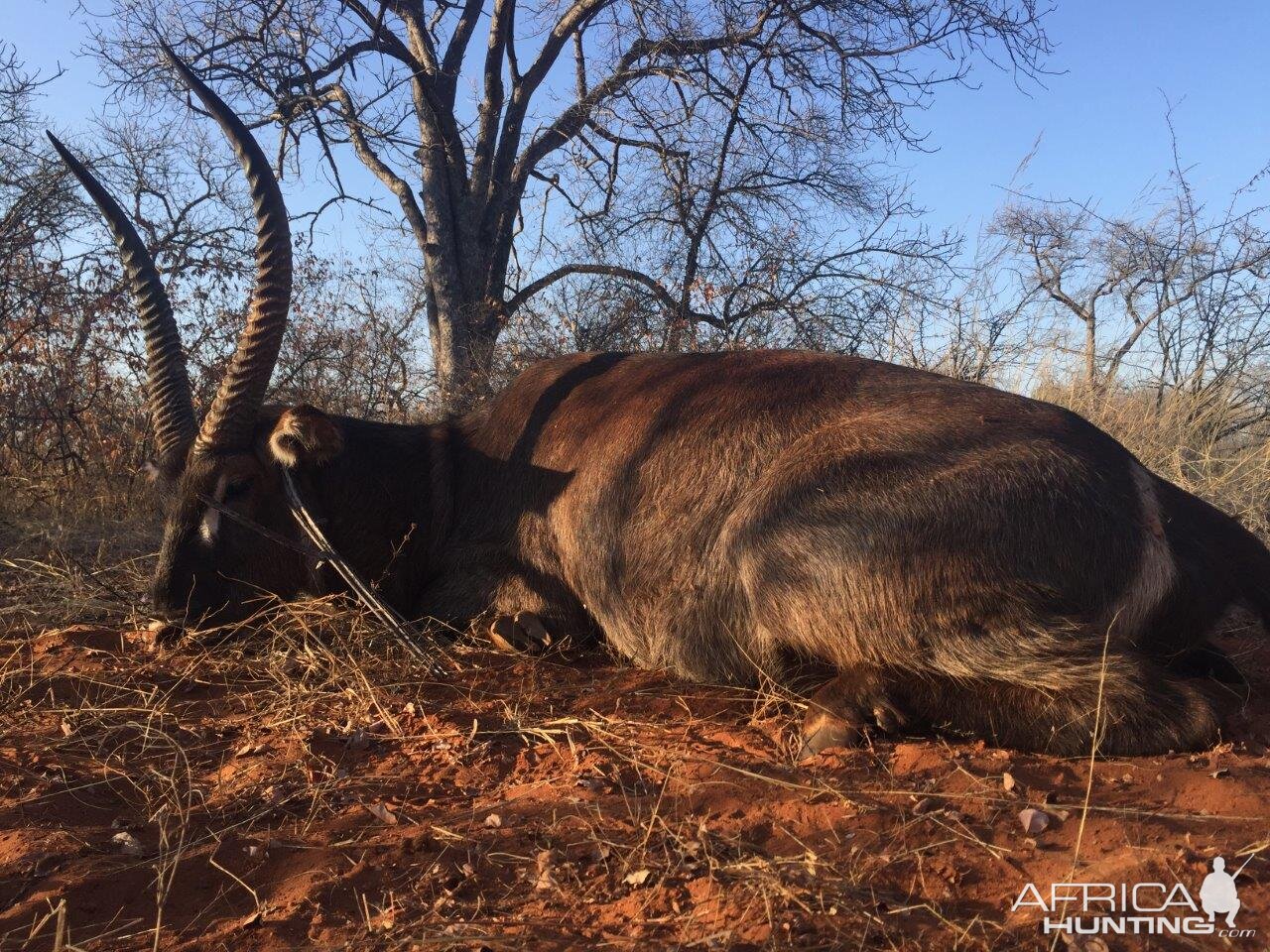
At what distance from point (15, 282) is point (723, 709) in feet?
26.8

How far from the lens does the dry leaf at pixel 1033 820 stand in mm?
2176

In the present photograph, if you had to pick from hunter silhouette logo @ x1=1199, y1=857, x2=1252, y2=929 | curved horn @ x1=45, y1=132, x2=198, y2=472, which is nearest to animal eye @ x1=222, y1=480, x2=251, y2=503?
curved horn @ x1=45, y1=132, x2=198, y2=472

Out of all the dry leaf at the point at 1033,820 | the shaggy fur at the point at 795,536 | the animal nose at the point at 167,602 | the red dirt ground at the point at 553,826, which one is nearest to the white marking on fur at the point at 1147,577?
the shaggy fur at the point at 795,536

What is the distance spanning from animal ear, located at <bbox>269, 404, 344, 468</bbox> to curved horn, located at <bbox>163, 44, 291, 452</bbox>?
184 mm

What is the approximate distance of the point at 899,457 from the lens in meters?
3.12

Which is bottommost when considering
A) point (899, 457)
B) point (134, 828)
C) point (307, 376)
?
point (134, 828)

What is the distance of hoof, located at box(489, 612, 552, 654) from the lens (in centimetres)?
393

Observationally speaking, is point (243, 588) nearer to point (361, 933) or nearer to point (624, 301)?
point (361, 933)

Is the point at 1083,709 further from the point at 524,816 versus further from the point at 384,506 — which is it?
the point at 384,506

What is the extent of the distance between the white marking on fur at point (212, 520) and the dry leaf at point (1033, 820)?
3.53 metres

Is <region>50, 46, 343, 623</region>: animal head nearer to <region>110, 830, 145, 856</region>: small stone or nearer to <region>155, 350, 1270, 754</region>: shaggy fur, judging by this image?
<region>155, 350, 1270, 754</region>: shaggy fur

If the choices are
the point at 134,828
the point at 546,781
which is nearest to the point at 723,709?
the point at 546,781

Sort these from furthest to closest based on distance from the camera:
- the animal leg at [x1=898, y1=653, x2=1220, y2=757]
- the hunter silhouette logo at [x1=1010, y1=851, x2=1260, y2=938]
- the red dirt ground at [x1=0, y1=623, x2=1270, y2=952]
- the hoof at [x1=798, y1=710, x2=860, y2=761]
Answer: the hoof at [x1=798, y1=710, x2=860, y2=761]
the animal leg at [x1=898, y1=653, x2=1220, y2=757]
the red dirt ground at [x1=0, y1=623, x2=1270, y2=952]
the hunter silhouette logo at [x1=1010, y1=851, x2=1260, y2=938]

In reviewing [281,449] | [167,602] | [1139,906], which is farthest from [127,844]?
[1139,906]
